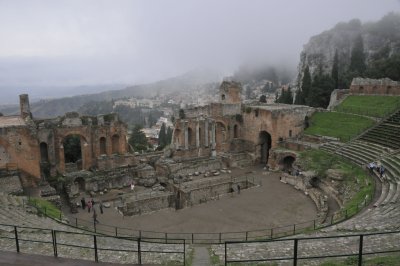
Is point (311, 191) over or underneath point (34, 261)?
underneath

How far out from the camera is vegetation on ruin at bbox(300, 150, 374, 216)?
22938mm

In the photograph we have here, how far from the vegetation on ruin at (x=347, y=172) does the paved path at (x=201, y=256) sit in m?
10.1

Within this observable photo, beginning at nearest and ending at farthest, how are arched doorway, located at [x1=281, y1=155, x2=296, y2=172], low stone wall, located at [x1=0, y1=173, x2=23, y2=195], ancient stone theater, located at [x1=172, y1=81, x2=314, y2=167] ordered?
1. low stone wall, located at [x1=0, y1=173, x2=23, y2=195]
2. arched doorway, located at [x1=281, y1=155, x2=296, y2=172]
3. ancient stone theater, located at [x1=172, y1=81, x2=314, y2=167]

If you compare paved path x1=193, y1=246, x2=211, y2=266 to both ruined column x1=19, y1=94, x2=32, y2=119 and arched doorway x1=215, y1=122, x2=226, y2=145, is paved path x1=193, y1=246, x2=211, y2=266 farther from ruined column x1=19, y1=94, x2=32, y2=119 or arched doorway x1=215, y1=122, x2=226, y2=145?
arched doorway x1=215, y1=122, x2=226, y2=145

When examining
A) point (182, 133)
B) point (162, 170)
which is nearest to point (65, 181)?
point (162, 170)

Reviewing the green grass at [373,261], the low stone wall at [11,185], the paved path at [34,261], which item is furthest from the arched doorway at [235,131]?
the paved path at [34,261]

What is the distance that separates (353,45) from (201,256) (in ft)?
317

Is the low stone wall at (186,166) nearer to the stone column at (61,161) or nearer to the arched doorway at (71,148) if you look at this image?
the stone column at (61,161)

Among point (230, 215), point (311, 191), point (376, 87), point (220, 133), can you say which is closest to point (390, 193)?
point (311, 191)

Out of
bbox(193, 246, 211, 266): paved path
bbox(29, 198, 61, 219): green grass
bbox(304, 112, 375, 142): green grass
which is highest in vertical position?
bbox(304, 112, 375, 142): green grass

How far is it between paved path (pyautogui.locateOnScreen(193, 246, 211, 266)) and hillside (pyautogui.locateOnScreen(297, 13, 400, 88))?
66.6 metres

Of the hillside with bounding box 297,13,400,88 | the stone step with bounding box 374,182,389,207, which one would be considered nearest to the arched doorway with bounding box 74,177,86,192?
the stone step with bounding box 374,182,389,207

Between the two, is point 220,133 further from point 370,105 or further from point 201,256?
point 201,256

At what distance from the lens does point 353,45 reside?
318ft
